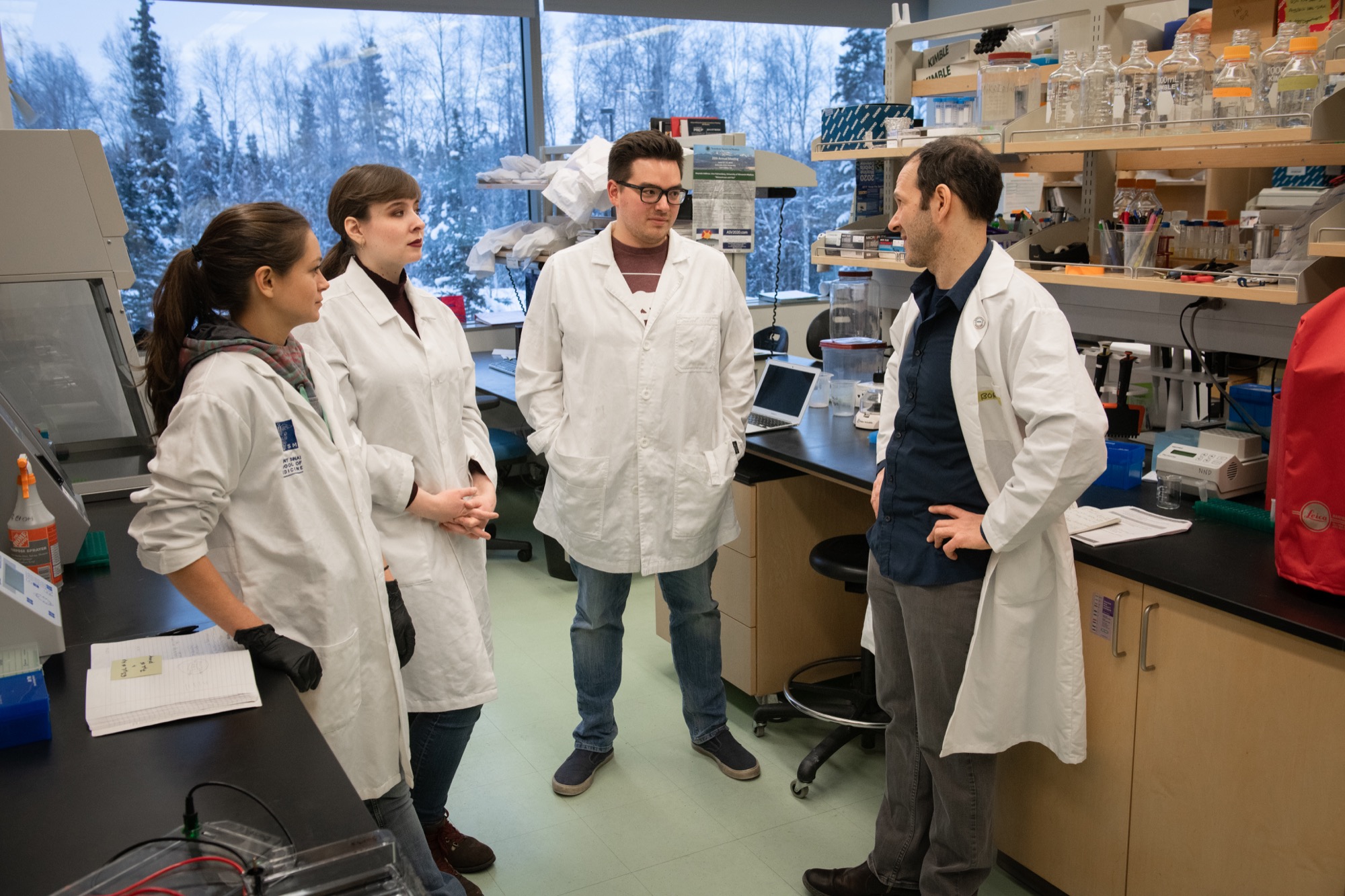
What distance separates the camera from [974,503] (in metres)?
1.90

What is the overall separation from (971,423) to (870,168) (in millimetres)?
1808

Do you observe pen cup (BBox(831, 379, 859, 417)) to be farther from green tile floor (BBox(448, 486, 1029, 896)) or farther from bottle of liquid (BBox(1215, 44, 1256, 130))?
bottle of liquid (BBox(1215, 44, 1256, 130))

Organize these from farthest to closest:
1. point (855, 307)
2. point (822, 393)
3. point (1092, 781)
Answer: point (855, 307) → point (822, 393) → point (1092, 781)

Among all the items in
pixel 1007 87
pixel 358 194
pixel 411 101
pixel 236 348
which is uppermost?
pixel 411 101

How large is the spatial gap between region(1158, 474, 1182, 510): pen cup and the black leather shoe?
983 mm

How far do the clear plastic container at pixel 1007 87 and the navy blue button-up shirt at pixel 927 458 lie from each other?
40.3 inches

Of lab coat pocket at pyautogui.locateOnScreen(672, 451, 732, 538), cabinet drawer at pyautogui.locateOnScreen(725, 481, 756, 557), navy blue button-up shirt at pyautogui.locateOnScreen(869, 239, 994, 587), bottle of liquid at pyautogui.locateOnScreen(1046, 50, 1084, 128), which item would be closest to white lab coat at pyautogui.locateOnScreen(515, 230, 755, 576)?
lab coat pocket at pyautogui.locateOnScreen(672, 451, 732, 538)

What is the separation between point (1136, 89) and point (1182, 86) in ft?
0.41

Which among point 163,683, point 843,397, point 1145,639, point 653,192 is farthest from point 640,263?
point 163,683

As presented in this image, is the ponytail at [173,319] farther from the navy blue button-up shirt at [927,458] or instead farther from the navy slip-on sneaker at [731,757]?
the navy slip-on sneaker at [731,757]

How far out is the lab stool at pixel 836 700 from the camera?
2.63 metres

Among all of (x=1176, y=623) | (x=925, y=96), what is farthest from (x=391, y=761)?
(x=925, y=96)

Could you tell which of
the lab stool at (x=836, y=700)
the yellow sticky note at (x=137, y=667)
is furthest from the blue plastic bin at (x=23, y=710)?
the lab stool at (x=836, y=700)

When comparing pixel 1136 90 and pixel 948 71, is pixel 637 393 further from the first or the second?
pixel 948 71
